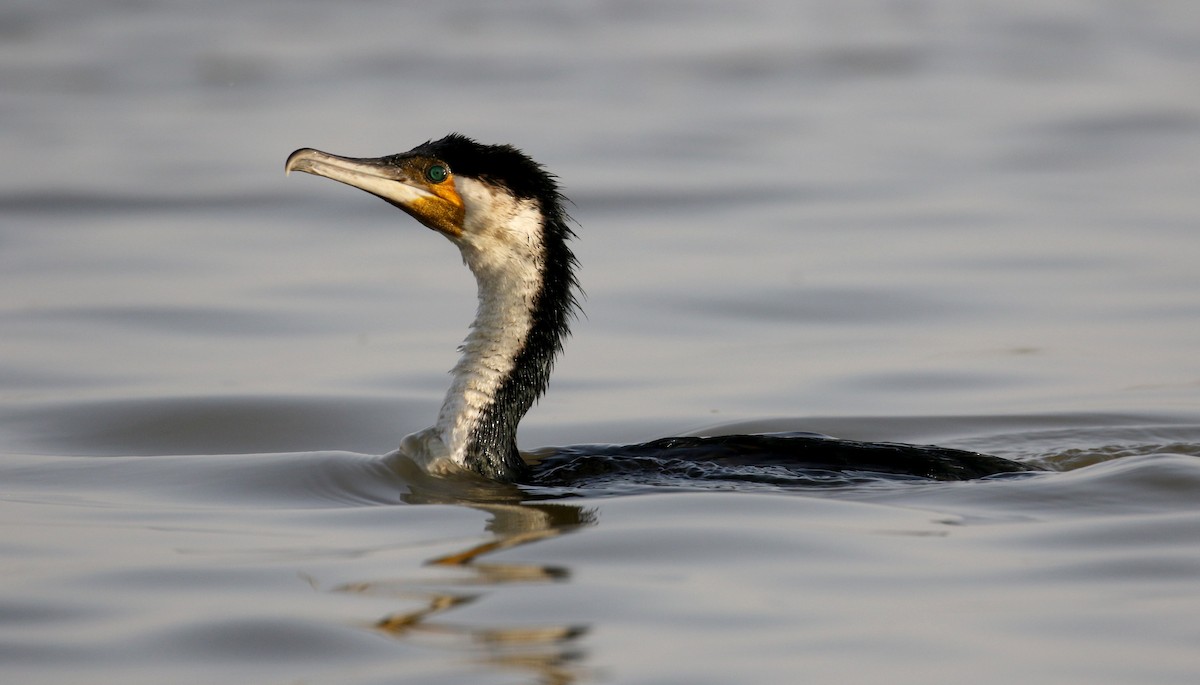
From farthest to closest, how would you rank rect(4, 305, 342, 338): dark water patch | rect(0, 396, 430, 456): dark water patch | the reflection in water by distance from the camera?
rect(4, 305, 342, 338): dark water patch, rect(0, 396, 430, 456): dark water patch, the reflection in water

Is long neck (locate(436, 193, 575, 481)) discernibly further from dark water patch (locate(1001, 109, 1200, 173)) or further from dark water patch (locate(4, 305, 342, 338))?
dark water patch (locate(1001, 109, 1200, 173))

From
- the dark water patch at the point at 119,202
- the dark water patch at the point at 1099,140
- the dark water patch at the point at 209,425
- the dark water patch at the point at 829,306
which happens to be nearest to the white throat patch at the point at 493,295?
the dark water patch at the point at 209,425

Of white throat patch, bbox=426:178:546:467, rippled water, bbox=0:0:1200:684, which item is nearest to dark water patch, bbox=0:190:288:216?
rippled water, bbox=0:0:1200:684

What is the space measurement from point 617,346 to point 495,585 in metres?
4.45

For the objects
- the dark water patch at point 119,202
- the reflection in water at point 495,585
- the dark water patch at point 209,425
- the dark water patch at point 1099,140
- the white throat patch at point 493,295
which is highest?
the dark water patch at point 1099,140

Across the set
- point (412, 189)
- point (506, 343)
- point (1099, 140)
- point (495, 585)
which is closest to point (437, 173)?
point (412, 189)

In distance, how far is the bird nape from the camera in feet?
21.7

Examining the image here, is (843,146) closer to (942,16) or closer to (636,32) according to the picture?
(636,32)

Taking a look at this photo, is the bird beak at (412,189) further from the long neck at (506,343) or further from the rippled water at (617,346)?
the rippled water at (617,346)

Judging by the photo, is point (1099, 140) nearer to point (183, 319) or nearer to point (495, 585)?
point (183, 319)

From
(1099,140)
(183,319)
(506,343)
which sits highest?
(1099,140)

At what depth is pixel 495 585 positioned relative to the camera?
16.9ft

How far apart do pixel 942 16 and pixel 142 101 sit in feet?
34.2

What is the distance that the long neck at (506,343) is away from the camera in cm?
665
